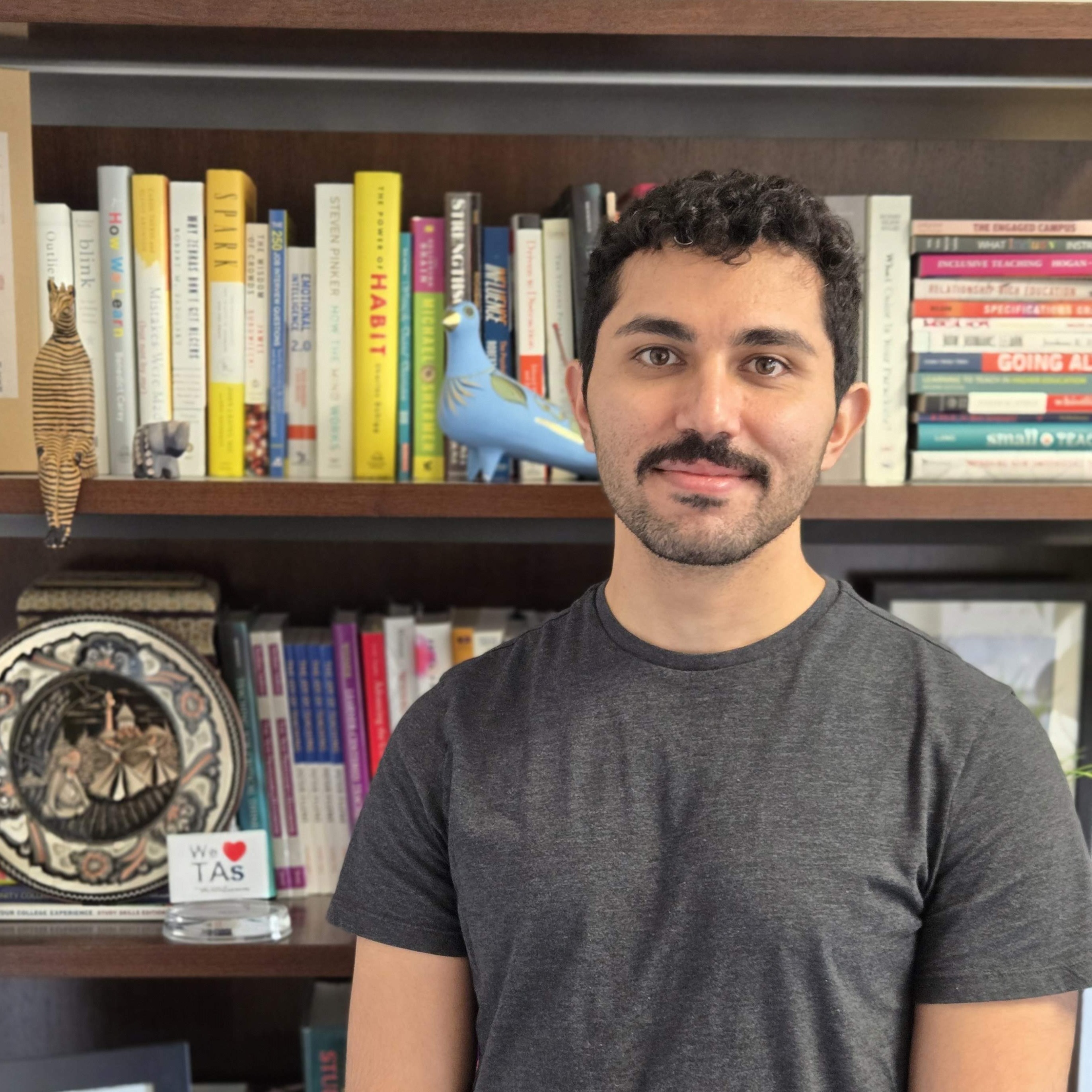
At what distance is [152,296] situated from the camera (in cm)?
114

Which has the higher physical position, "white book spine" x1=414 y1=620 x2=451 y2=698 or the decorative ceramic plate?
"white book spine" x1=414 y1=620 x2=451 y2=698

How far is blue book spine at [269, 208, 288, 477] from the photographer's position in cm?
116

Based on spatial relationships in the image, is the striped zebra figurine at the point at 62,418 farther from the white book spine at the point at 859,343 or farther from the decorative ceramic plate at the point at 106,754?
the white book spine at the point at 859,343

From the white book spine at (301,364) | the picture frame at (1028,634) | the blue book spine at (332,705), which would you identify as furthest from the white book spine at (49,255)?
the picture frame at (1028,634)

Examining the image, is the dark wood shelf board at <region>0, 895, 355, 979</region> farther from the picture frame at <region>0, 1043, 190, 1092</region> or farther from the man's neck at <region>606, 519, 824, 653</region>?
the man's neck at <region>606, 519, 824, 653</region>

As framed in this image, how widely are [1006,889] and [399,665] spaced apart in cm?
65

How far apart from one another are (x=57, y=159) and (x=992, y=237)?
3.52 ft

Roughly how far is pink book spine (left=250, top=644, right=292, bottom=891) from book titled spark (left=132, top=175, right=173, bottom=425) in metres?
0.28

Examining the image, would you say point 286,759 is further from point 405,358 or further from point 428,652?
point 405,358

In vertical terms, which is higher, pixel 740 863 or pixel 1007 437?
pixel 1007 437

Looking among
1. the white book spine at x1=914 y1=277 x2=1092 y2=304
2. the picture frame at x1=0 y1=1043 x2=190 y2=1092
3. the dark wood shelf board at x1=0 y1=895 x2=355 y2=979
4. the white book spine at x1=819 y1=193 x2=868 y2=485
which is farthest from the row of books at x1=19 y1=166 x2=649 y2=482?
the picture frame at x1=0 y1=1043 x2=190 y2=1092

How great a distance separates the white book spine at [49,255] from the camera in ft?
3.73

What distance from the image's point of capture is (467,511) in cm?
109

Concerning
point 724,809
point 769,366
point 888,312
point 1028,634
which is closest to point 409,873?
point 724,809
